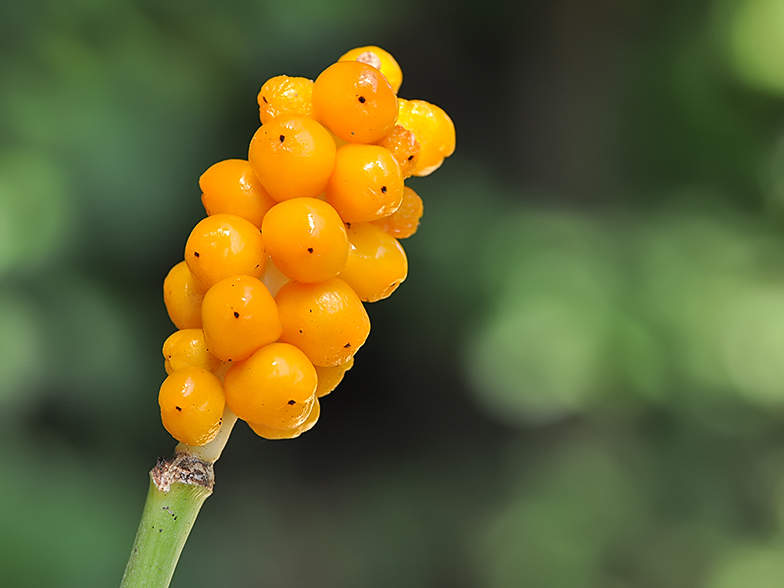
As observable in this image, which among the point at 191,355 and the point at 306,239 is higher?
the point at 306,239

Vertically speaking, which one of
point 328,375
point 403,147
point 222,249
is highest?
point 403,147

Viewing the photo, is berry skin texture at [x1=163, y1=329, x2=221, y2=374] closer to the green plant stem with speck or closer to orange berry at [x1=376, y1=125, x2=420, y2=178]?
the green plant stem with speck

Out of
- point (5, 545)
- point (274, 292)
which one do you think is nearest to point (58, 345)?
point (5, 545)

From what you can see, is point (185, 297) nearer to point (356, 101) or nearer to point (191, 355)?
point (191, 355)

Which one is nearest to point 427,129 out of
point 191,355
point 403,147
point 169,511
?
point 403,147

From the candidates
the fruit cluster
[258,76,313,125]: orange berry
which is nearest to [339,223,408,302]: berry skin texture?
the fruit cluster
